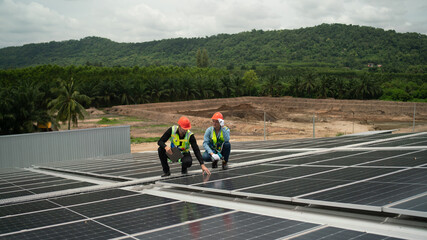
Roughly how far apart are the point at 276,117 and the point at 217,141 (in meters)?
64.0

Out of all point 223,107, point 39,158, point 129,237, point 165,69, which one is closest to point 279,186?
point 129,237

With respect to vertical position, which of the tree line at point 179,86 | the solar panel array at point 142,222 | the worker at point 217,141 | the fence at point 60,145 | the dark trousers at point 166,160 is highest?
the tree line at point 179,86

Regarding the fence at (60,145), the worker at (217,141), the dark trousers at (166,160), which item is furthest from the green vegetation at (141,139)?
the dark trousers at (166,160)

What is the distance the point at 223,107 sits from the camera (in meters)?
92.0

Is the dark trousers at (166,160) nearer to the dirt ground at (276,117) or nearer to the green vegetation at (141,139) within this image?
the dirt ground at (276,117)

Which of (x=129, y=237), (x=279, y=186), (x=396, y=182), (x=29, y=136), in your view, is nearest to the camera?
(x=129, y=237)

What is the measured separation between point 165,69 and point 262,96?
104ft

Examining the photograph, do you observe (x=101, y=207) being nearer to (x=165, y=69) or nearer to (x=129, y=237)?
(x=129, y=237)

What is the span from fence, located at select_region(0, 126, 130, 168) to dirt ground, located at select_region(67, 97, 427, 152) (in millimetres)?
11868

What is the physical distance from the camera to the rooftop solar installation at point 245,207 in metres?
4.48

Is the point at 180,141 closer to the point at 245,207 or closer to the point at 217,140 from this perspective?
the point at 217,140

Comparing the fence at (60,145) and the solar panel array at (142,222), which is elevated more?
the solar panel array at (142,222)

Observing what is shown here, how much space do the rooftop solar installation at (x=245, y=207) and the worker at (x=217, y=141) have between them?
3.93 ft

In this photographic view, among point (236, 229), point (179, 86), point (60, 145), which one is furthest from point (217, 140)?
point (179, 86)
